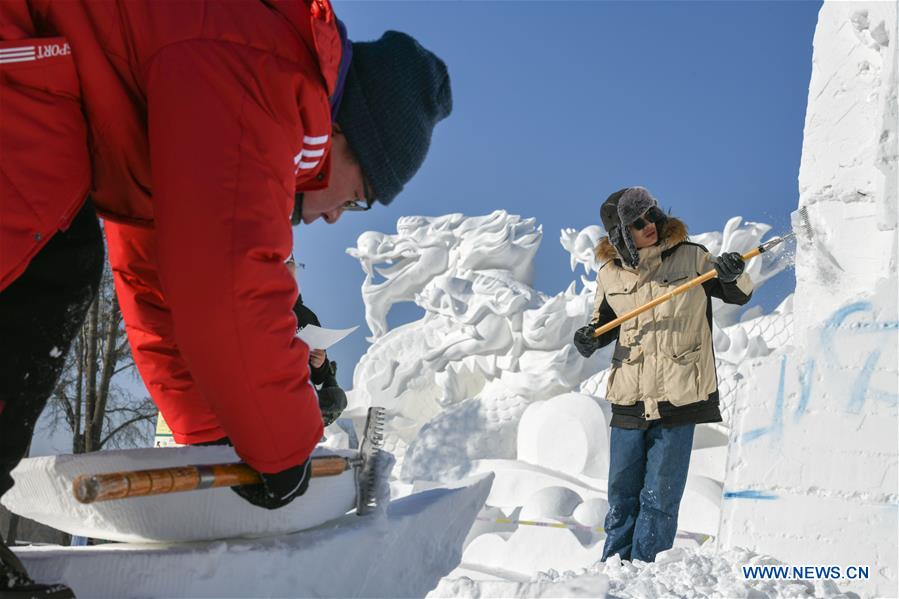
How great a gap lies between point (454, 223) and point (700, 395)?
864 cm

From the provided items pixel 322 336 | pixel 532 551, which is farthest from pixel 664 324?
pixel 532 551

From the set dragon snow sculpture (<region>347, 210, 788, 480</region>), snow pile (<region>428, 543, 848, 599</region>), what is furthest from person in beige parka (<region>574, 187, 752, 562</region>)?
dragon snow sculpture (<region>347, 210, 788, 480</region>)

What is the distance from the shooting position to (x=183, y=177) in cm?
147

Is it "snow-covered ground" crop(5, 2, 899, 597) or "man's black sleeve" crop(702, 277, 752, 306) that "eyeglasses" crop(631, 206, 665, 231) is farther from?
"snow-covered ground" crop(5, 2, 899, 597)

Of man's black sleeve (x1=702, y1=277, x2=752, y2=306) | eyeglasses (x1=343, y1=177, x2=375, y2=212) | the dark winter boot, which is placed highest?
man's black sleeve (x1=702, y1=277, x2=752, y2=306)

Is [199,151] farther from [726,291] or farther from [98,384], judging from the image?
[98,384]

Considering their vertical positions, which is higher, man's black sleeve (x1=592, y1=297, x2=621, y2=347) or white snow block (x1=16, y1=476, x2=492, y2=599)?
man's black sleeve (x1=592, y1=297, x2=621, y2=347)

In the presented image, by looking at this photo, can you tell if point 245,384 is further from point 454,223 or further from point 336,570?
point 454,223

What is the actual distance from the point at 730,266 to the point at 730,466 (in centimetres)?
79

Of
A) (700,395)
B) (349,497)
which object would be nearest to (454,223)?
(700,395)

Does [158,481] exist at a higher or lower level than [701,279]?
lower

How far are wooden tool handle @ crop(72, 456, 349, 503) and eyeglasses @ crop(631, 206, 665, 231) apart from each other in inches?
95.6

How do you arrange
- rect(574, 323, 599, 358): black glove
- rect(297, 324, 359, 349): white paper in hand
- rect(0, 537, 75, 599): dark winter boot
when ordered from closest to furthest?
rect(0, 537, 75, 599): dark winter boot, rect(297, 324, 359, 349): white paper in hand, rect(574, 323, 599, 358): black glove

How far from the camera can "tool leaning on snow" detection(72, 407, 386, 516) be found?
4.65 feet
